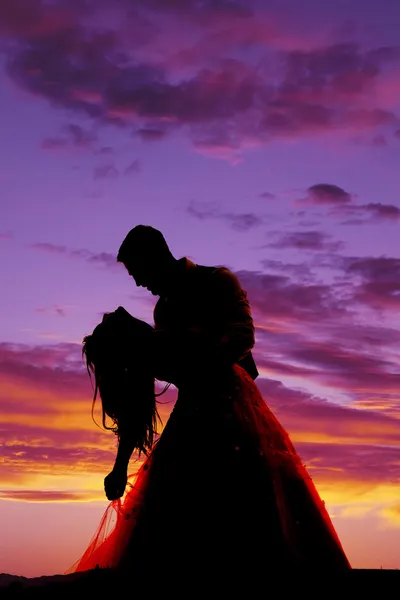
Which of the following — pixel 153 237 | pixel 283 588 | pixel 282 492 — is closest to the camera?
pixel 283 588

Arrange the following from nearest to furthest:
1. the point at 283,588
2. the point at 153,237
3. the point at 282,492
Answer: the point at 283,588, the point at 282,492, the point at 153,237

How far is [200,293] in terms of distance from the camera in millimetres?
7156

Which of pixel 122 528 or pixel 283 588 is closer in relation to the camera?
pixel 283 588

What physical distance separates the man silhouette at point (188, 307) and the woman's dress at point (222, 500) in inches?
8.4

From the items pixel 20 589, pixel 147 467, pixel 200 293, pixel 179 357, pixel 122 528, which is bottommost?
pixel 20 589

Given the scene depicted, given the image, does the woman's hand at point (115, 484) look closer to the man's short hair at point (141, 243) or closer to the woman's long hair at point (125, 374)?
the woman's long hair at point (125, 374)

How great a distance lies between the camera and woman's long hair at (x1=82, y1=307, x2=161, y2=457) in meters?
6.96

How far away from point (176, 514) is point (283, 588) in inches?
36.3

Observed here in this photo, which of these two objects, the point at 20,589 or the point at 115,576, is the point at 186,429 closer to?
the point at 115,576

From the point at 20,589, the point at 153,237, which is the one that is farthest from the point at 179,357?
the point at 20,589

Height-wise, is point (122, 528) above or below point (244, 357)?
below
